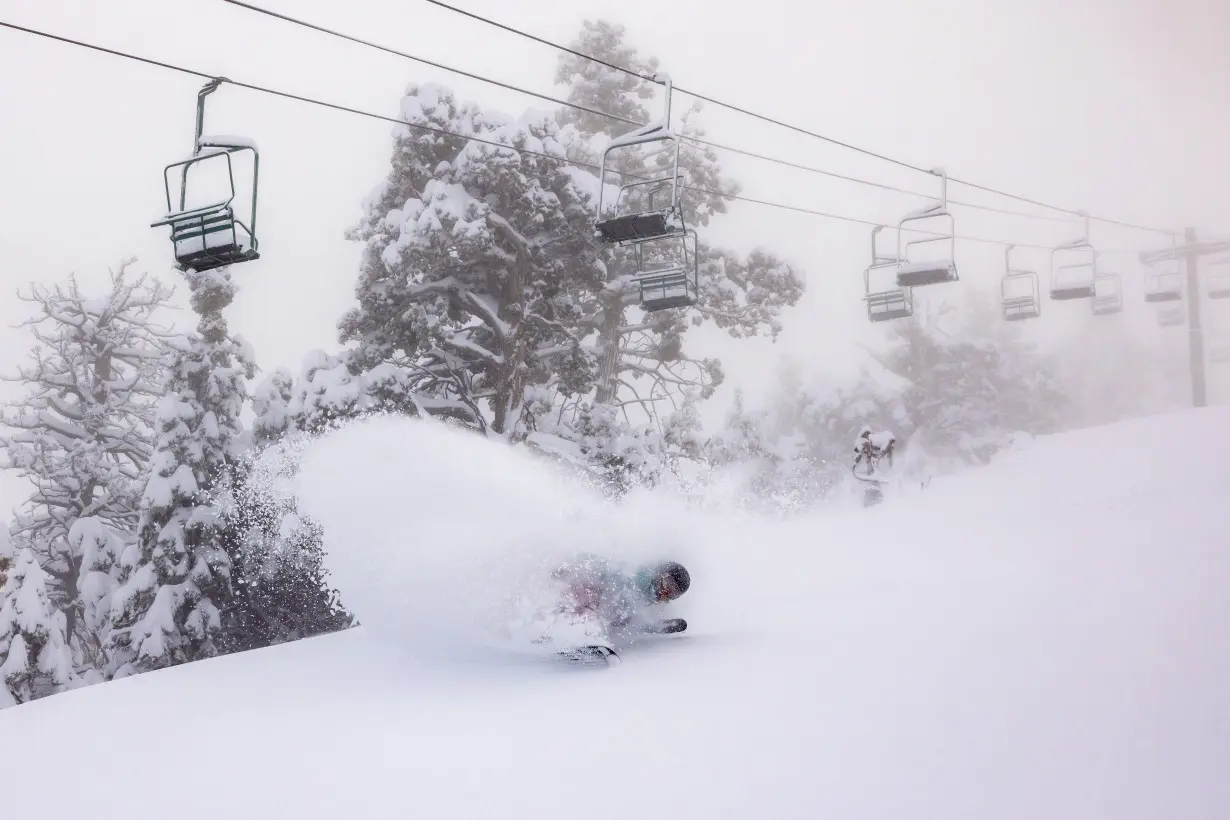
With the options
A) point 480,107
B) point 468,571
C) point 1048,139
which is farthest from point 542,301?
point 1048,139

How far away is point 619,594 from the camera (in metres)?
5.93

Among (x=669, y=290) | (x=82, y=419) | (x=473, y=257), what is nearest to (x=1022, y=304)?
(x=669, y=290)

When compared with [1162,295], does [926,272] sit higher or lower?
lower

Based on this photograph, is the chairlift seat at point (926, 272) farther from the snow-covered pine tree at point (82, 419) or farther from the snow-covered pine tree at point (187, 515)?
the snow-covered pine tree at point (82, 419)

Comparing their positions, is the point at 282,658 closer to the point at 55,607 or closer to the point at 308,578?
the point at 308,578

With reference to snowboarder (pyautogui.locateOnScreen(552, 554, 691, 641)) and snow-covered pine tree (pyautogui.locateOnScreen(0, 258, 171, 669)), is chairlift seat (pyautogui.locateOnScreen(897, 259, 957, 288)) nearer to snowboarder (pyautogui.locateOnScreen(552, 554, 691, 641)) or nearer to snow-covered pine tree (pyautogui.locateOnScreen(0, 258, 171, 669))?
snowboarder (pyautogui.locateOnScreen(552, 554, 691, 641))

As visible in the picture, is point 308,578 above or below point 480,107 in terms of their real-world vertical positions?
below

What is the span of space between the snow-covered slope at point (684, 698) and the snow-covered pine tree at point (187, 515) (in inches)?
221

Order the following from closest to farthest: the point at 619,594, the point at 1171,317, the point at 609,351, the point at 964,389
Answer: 1. the point at 619,594
2. the point at 609,351
3. the point at 1171,317
4. the point at 964,389

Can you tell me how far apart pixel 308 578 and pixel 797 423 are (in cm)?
2022

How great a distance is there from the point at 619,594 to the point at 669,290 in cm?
378

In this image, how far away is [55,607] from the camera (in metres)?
16.1

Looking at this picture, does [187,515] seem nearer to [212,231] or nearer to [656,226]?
[212,231]

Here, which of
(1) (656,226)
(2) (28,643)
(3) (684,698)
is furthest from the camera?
(2) (28,643)
